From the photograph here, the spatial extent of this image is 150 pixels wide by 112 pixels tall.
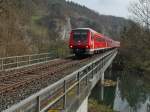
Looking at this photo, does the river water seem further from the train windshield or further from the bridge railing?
the bridge railing

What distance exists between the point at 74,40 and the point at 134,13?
730 inches

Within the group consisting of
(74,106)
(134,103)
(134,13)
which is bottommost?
(134,103)

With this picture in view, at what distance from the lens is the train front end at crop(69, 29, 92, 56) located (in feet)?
111

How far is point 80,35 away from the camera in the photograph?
34.7m

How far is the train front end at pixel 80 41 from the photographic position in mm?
33969

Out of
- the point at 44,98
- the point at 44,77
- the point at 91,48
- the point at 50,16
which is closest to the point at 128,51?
Answer: the point at 50,16

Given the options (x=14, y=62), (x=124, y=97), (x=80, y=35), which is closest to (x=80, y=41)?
(x=80, y=35)

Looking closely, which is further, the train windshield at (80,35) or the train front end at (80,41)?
the train windshield at (80,35)

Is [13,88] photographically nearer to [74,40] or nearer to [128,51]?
[74,40]

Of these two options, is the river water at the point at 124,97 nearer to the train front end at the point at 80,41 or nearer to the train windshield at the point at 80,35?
the train front end at the point at 80,41

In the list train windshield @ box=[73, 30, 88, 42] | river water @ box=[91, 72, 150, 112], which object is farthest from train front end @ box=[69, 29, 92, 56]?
river water @ box=[91, 72, 150, 112]

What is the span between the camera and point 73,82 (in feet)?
46.4

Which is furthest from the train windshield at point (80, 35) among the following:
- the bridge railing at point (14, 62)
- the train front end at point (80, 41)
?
the bridge railing at point (14, 62)

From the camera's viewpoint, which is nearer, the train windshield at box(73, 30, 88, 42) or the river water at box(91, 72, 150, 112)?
the train windshield at box(73, 30, 88, 42)
